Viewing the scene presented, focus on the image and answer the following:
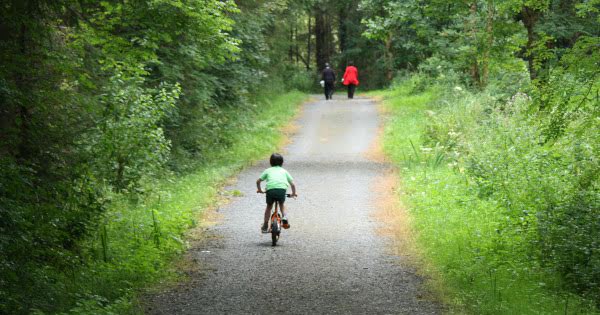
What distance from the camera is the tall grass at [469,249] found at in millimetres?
8047

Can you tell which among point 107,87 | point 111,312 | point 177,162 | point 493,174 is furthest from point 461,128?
point 111,312

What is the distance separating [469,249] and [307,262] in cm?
244

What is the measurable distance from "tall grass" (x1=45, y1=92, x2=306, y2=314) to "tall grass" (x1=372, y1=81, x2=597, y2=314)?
3.93 m

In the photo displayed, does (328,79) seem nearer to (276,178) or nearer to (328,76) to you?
(328,76)

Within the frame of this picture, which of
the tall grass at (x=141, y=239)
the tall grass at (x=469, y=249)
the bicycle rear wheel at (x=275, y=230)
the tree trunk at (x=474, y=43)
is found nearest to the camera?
the tall grass at (x=469, y=249)

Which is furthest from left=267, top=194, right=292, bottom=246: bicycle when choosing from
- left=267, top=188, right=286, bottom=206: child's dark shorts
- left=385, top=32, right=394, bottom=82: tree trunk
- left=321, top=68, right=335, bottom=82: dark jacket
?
left=385, top=32, right=394, bottom=82: tree trunk

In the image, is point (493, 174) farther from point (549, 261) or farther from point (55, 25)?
point (55, 25)

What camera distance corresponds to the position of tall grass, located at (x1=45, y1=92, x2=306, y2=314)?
8.34 m

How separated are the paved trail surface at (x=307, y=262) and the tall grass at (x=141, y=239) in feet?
1.54

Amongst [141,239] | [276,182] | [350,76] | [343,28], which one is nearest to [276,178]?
[276,182]

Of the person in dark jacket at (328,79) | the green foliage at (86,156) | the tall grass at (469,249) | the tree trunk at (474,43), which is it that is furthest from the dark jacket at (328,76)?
the green foliage at (86,156)

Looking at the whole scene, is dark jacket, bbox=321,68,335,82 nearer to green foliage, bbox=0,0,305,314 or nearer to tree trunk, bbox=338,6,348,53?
tree trunk, bbox=338,6,348,53

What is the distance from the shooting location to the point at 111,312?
7.60m

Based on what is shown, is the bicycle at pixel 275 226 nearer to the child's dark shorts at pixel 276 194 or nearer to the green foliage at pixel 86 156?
the child's dark shorts at pixel 276 194
